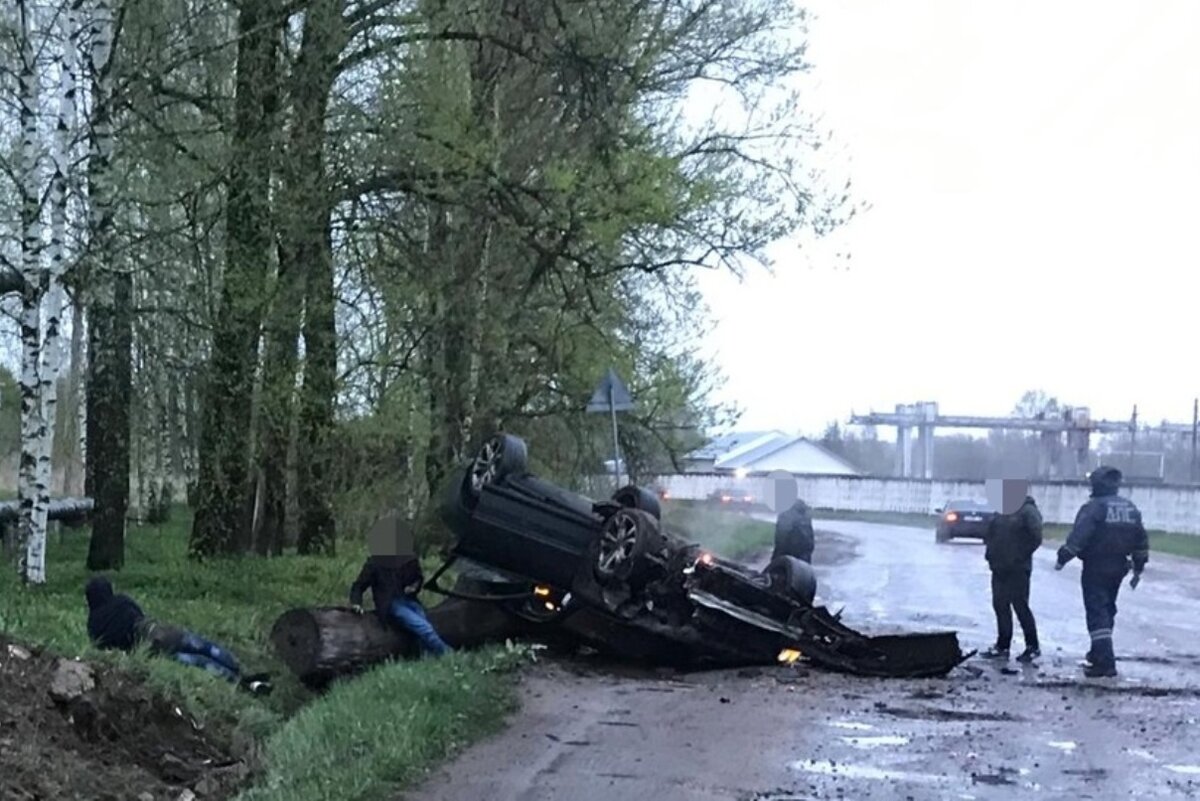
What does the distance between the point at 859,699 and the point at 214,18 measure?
9414mm

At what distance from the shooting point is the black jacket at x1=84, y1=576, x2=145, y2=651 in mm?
11047

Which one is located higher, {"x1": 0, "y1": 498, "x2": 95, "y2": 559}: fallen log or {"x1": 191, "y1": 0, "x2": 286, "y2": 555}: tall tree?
{"x1": 191, "y1": 0, "x2": 286, "y2": 555}: tall tree

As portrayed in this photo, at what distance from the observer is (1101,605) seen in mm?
13727

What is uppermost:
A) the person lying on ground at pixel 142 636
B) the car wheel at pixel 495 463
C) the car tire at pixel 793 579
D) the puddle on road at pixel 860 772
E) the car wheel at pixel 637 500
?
the car wheel at pixel 495 463

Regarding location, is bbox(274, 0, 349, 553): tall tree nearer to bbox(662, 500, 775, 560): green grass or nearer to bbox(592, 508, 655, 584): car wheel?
bbox(592, 508, 655, 584): car wheel

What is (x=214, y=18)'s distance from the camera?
16.2 meters

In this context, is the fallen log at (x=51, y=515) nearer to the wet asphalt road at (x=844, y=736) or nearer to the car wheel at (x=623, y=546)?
Answer: the car wheel at (x=623, y=546)

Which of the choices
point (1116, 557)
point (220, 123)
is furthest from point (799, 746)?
point (220, 123)

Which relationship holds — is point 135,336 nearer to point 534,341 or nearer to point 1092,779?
point 534,341

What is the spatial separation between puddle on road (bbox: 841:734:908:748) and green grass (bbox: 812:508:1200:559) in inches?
816

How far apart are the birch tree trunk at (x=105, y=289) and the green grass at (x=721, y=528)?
1375cm

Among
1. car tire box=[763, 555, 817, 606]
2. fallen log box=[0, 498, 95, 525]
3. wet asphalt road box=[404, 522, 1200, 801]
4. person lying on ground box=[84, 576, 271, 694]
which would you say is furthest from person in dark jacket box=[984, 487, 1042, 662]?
fallen log box=[0, 498, 95, 525]

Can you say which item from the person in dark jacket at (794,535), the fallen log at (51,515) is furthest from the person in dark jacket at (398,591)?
the fallen log at (51,515)

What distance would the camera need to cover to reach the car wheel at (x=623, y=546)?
12398 mm
